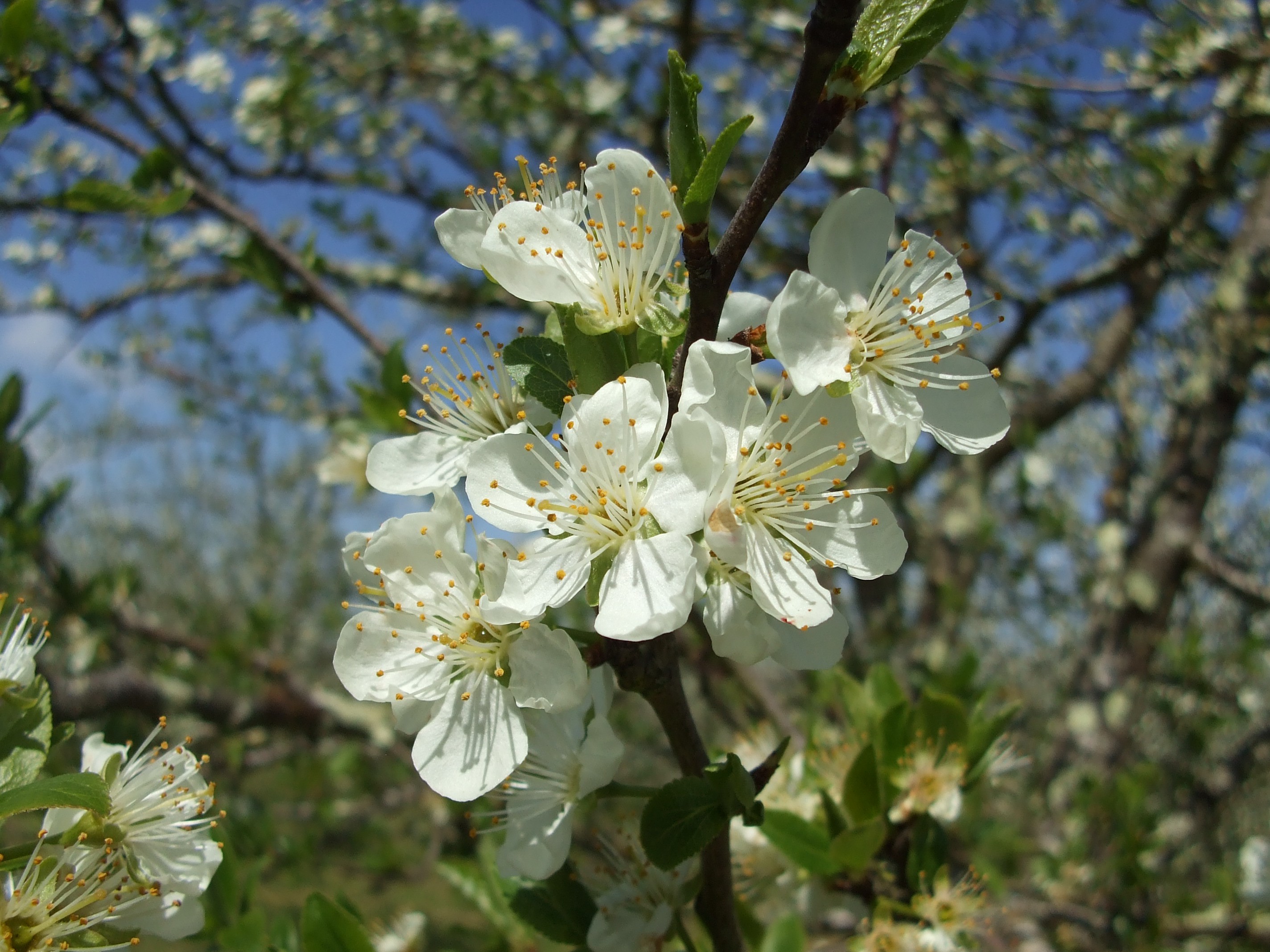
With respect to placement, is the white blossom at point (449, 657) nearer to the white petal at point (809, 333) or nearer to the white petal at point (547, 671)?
the white petal at point (547, 671)

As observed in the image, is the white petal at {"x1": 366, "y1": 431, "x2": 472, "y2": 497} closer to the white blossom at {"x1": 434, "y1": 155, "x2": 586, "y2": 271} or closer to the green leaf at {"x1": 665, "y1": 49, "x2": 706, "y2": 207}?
the white blossom at {"x1": 434, "y1": 155, "x2": 586, "y2": 271}

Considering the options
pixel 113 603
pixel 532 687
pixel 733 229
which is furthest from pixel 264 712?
pixel 733 229

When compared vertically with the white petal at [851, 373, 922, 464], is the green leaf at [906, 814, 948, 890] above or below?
below

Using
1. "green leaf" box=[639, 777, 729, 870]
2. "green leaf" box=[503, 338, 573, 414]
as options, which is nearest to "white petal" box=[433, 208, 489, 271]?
"green leaf" box=[503, 338, 573, 414]

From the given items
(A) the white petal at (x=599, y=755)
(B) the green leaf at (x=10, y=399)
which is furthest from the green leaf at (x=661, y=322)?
(B) the green leaf at (x=10, y=399)

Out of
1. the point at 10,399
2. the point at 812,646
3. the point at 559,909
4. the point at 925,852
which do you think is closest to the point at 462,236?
the point at 812,646

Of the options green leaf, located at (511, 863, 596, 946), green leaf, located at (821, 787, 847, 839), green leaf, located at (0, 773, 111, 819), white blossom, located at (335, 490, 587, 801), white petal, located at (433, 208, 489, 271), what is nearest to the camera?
green leaf, located at (0, 773, 111, 819)
